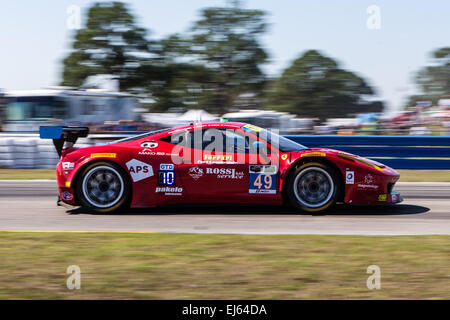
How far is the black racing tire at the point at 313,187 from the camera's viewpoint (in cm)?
705

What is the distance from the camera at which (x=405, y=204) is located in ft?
26.9

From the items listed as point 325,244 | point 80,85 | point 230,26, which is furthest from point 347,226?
point 230,26

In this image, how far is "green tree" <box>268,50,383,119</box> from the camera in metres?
57.6

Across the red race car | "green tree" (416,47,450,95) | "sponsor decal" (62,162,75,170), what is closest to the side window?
the red race car

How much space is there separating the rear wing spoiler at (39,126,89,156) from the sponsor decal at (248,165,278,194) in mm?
2468

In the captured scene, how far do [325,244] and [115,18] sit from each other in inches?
1440

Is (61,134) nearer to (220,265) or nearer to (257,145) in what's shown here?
(257,145)

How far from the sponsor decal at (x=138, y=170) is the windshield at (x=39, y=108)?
1537cm

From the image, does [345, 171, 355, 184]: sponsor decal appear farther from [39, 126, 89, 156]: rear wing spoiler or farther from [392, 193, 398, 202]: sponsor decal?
[39, 126, 89, 156]: rear wing spoiler

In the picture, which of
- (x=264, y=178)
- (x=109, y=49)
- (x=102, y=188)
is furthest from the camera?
(x=109, y=49)

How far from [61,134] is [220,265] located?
3.79 meters

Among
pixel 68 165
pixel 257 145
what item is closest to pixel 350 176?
pixel 257 145

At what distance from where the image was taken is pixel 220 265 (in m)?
4.59

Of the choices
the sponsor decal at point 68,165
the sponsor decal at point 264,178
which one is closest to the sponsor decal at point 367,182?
the sponsor decal at point 264,178
